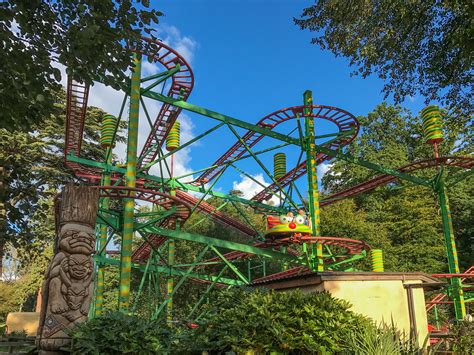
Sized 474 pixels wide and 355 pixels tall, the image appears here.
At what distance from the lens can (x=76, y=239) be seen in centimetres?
657

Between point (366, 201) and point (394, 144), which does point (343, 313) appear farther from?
point (394, 144)

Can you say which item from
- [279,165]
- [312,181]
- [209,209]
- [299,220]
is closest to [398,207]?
[279,165]

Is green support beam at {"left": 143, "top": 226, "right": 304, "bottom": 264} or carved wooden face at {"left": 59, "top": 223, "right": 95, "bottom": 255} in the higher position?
green support beam at {"left": 143, "top": 226, "right": 304, "bottom": 264}

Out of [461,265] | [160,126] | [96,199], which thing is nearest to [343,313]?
[96,199]

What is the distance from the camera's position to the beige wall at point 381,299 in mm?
8930

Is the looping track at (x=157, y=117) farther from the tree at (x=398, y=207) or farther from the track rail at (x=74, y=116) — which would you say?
the tree at (x=398, y=207)

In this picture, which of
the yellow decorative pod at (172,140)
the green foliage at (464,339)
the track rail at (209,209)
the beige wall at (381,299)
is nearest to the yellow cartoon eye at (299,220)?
the beige wall at (381,299)

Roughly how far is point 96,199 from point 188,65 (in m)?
7.17

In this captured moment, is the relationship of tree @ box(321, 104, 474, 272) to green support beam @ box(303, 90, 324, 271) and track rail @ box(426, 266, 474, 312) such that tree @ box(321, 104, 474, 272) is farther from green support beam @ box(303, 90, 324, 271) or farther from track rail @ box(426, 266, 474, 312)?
green support beam @ box(303, 90, 324, 271)

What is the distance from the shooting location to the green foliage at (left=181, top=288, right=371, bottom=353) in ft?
18.8

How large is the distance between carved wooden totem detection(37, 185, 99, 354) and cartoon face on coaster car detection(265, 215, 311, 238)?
7.00m

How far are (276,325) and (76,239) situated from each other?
3.19 m

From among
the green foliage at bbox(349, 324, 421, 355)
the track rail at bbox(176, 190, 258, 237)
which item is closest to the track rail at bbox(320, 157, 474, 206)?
the track rail at bbox(176, 190, 258, 237)

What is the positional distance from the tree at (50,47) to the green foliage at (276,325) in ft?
11.4
